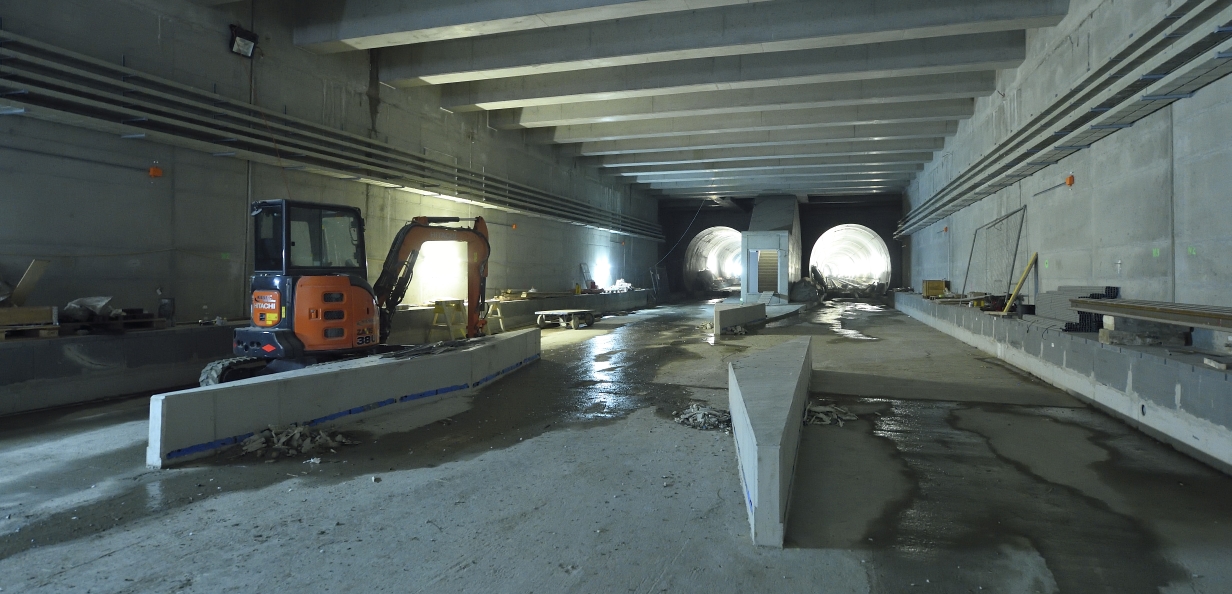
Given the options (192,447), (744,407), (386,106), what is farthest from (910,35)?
(192,447)

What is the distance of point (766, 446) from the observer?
325 cm

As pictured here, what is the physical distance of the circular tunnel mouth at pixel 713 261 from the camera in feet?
104

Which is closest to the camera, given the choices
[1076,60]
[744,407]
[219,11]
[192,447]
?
[744,407]

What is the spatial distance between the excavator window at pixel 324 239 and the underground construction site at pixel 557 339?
0.04 meters

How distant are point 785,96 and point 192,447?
38.5ft

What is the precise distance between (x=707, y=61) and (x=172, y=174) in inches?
346

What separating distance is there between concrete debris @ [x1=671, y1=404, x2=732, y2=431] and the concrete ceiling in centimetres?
532

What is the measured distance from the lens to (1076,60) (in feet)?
26.2

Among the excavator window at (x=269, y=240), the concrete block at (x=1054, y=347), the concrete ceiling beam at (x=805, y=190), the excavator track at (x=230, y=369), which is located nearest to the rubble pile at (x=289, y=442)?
the excavator track at (x=230, y=369)

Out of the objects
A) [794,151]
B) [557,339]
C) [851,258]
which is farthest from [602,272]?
[851,258]

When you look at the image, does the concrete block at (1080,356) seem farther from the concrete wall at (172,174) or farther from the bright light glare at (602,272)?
the bright light glare at (602,272)

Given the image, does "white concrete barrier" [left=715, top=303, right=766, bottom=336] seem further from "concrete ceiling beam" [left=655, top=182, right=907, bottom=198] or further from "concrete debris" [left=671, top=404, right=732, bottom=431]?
"concrete ceiling beam" [left=655, top=182, right=907, bottom=198]

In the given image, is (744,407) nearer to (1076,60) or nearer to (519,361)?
(519,361)

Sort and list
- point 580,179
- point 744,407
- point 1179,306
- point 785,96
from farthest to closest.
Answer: point 580,179 → point 785,96 → point 1179,306 → point 744,407
